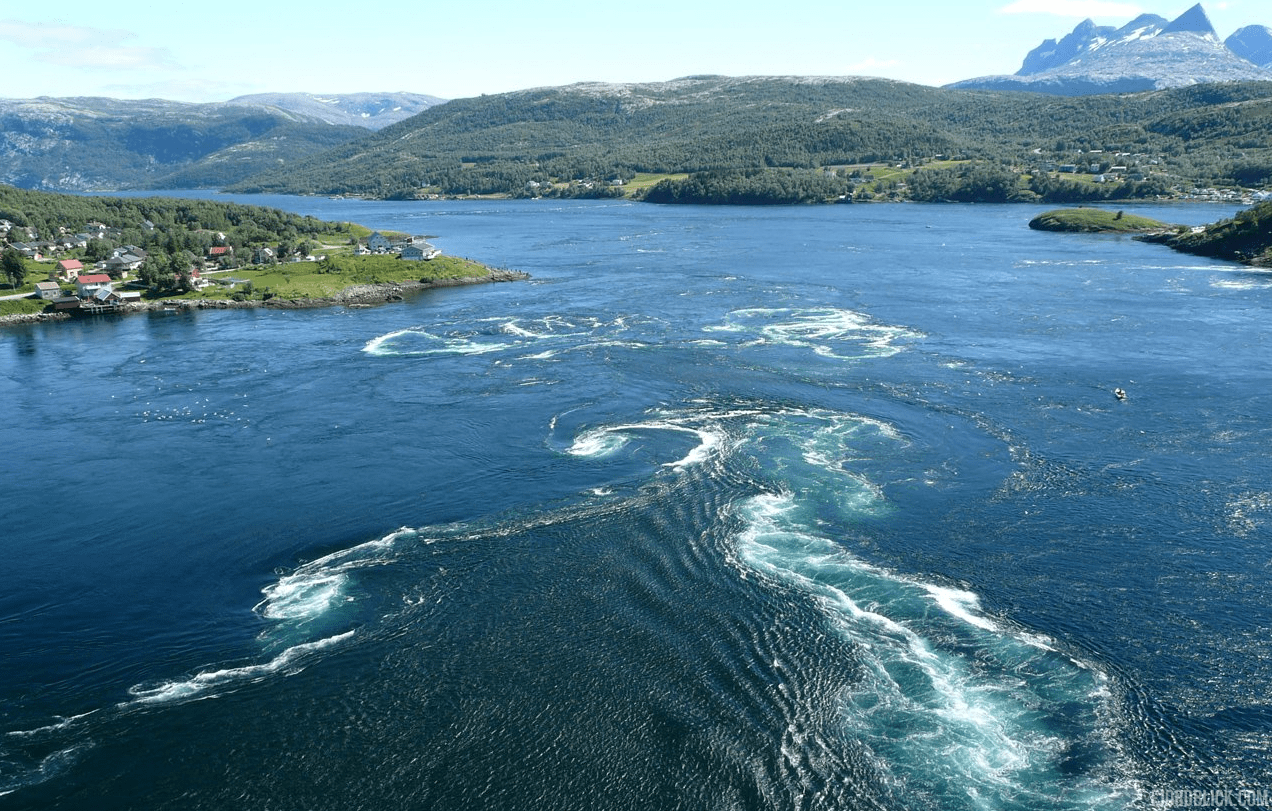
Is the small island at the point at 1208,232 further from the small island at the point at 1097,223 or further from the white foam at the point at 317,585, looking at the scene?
the white foam at the point at 317,585

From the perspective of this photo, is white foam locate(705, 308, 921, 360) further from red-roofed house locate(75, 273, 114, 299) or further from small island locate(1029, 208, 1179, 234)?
small island locate(1029, 208, 1179, 234)

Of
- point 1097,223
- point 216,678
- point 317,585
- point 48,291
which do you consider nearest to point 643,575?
point 317,585

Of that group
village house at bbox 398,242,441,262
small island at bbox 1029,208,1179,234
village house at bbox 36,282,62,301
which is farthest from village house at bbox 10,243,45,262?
small island at bbox 1029,208,1179,234

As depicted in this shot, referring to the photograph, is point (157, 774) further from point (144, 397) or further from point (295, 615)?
point (144, 397)

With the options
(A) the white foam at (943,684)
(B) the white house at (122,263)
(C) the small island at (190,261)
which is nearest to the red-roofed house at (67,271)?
(C) the small island at (190,261)

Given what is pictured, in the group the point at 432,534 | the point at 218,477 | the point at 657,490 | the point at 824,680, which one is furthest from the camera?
the point at 218,477

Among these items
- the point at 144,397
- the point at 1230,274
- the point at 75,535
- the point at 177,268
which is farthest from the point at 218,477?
the point at 1230,274
